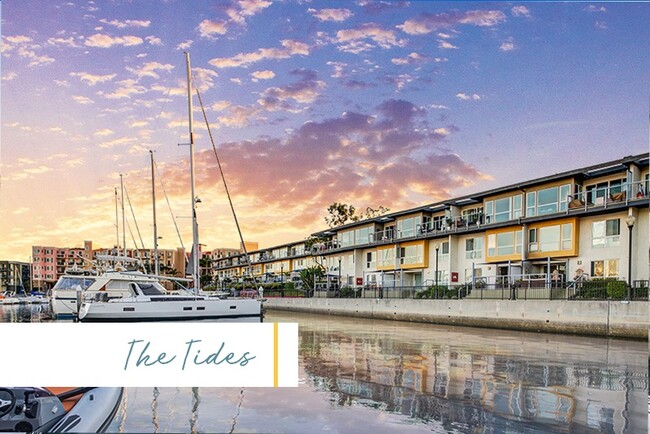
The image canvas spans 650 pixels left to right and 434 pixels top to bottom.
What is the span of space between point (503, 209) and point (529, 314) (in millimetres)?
10527

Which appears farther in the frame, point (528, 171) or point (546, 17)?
point (528, 171)

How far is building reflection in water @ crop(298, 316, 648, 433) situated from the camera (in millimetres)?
6816

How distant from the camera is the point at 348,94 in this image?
66.4 feet

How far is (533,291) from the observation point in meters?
21.8

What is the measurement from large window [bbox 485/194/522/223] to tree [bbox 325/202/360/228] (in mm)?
24592

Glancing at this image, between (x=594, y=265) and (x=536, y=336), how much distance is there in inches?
322

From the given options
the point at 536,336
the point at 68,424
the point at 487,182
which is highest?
the point at 487,182

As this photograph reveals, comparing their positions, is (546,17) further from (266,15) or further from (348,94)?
(348,94)

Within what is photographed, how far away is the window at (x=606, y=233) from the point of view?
24188 millimetres

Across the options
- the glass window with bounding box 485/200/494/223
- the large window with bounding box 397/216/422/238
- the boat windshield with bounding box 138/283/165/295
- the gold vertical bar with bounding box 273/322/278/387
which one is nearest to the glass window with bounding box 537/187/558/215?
the glass window with bounding box 485/200/494/223

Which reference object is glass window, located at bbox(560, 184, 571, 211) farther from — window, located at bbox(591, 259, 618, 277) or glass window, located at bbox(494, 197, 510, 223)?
glass window, located at bbox(494, 197, 510, 223)

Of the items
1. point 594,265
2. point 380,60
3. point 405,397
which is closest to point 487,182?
point 594,265

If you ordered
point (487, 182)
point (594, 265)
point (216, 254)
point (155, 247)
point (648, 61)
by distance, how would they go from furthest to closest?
point (216, 254) → point (487, 182) → point (155, 247) → point (594, 265) → point (648, 61)

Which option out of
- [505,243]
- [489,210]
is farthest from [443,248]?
[505,243]
